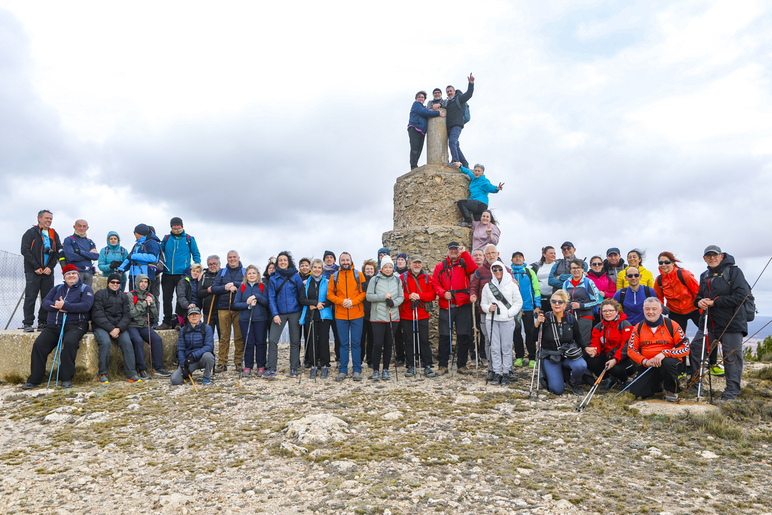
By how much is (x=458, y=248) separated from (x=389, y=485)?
5429 mm

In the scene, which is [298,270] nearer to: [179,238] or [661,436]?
[179,238]

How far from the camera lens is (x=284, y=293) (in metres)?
8.48

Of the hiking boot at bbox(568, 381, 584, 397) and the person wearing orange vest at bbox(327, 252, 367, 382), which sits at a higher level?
the person wearing orange vest at bbox(327, 252, 367, 382)

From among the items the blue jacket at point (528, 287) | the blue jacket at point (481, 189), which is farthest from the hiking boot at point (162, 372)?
the blue jacket at point (481, 189)

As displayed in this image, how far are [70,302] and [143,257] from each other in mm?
1764

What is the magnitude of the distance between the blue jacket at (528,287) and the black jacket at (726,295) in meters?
2.71

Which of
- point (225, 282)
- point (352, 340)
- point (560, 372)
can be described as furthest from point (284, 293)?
point (560, 372)

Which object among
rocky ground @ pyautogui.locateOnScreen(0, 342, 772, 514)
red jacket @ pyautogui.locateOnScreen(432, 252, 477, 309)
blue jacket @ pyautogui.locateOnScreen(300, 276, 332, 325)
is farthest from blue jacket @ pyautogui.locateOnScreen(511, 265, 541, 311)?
blue jacket @ pyautogui.locateOnScreen(300, 276, 332, 325)

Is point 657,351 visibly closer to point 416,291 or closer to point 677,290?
point 677,290

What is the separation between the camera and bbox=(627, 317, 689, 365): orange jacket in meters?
6.68

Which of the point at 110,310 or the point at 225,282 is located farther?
the point at 225,282

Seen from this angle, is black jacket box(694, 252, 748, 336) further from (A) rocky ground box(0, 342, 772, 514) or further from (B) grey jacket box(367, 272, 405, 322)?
(B) grey jacket box(367, 272, 405, 322)

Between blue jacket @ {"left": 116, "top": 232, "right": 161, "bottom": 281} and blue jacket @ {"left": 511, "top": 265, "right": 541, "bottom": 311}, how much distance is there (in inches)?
288

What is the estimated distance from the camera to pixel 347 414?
20.0 feet
